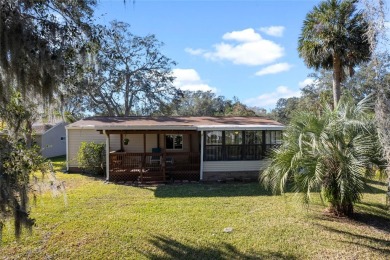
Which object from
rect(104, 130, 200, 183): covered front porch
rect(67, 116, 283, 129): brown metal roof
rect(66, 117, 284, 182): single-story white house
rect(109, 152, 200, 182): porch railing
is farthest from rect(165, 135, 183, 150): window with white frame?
Result: rect(109, 152, 200, 182): porch railing

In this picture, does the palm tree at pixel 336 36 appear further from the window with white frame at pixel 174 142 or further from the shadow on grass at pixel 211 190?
→ the window with white frame at pixel 174 142

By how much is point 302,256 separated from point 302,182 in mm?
1807

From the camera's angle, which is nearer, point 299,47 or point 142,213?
point 142,213

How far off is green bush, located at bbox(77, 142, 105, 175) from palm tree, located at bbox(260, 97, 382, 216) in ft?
31.0

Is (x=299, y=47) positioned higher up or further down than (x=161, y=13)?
higher up

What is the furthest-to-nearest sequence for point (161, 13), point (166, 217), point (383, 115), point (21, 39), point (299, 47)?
1. point (299, 47)
2. point (166, 217)
3. point (161, 13)
4. point (383, 115)
5. point (21, 39)

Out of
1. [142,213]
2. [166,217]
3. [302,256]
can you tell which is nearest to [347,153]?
[302,256]

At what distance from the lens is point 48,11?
3961 mm

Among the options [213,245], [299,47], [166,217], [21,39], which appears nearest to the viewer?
[21,39]

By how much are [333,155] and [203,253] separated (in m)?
3.38

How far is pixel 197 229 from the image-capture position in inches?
248

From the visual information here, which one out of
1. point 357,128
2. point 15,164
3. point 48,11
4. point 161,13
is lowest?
point 15,164

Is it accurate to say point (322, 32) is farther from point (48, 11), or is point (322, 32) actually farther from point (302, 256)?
point (48, 11)

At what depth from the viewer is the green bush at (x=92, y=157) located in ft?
46.0
